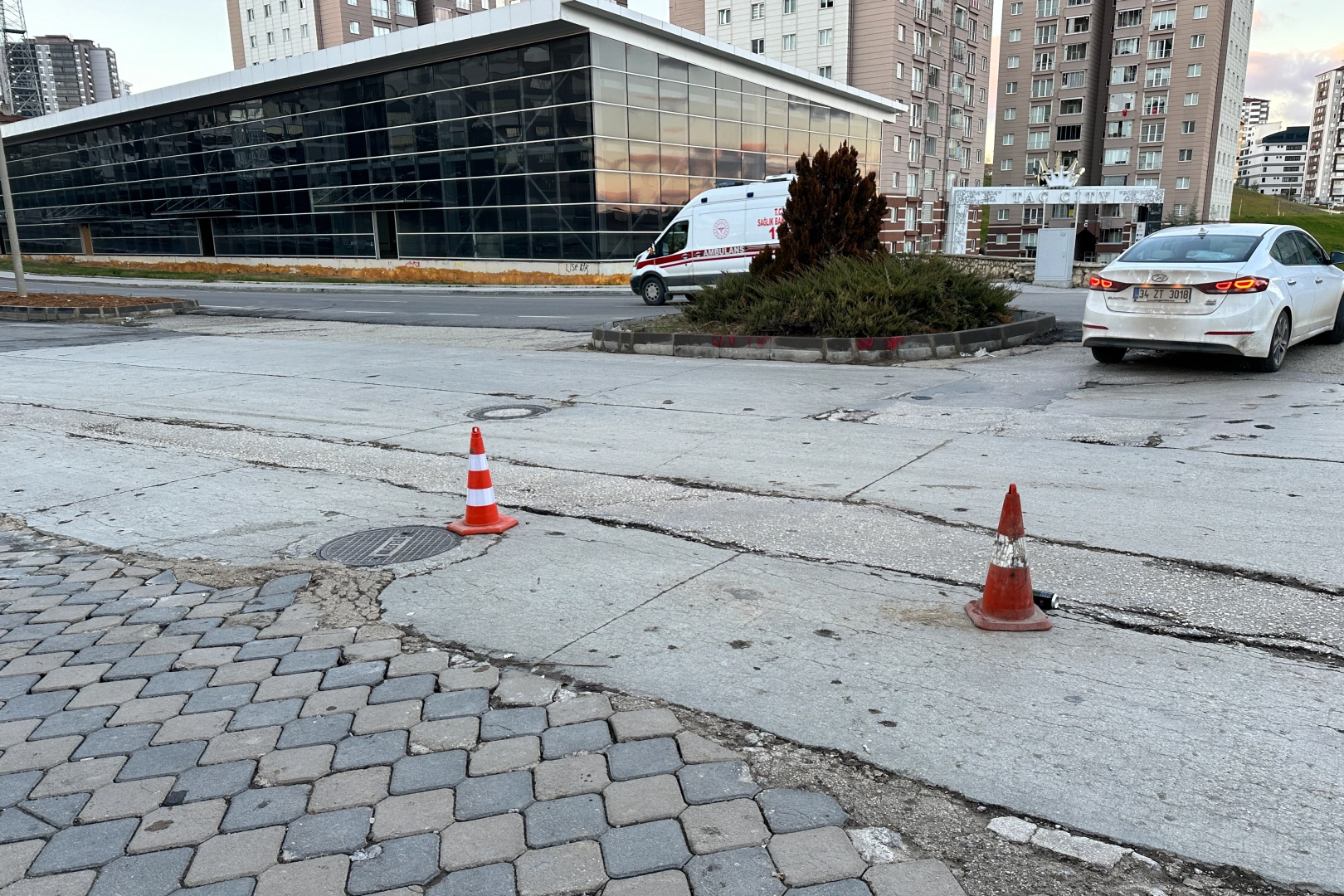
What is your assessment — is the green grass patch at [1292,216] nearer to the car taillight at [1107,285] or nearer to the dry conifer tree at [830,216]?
the dry conifer tree at [830,216]

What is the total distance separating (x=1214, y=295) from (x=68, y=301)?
25167 millimetres

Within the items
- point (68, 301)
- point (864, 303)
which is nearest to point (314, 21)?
point (68, 301)

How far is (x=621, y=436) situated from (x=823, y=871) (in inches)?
235

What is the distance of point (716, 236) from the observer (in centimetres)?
2255

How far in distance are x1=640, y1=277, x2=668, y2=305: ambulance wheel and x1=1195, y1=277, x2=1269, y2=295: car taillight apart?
50.6ft

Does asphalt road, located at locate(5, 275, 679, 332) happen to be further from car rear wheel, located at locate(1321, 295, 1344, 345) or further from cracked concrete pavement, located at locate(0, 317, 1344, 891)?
car rear wheel, located at locate(1321, 295, 1344, 345)

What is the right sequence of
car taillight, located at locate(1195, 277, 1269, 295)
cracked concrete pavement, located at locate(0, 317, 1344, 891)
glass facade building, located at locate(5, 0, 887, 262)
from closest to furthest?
1. cracked concrete pavement, located at locate(0, 317, 1344, 891)
2. car taillight, located at locate(1195, 277, 1269, 295)
3. glass facade building, located at locate(5, 0, 887, 262)

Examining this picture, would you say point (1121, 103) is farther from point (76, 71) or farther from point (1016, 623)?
point (76, 71)

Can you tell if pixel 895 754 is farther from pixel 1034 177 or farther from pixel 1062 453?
pixel 1034 177

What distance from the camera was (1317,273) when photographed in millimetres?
10914

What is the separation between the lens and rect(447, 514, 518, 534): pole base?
17.9 feet

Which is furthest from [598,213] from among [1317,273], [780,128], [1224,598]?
[1224,598]

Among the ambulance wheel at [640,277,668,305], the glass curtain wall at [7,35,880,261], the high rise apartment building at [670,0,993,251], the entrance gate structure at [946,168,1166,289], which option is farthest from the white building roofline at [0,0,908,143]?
the ambulance wheel at [640,277,668,305]

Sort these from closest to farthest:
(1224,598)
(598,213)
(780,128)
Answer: (1224,598) → (598,213) → (780,128)
